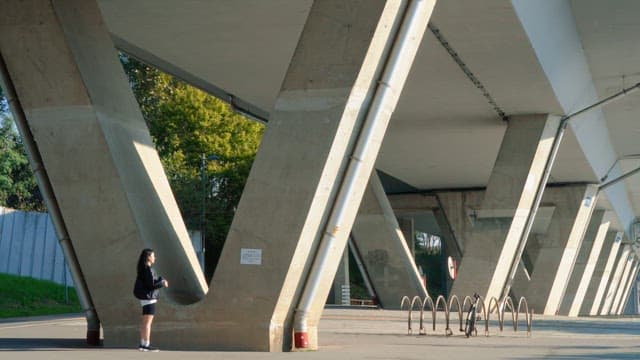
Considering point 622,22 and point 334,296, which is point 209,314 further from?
point 334,296

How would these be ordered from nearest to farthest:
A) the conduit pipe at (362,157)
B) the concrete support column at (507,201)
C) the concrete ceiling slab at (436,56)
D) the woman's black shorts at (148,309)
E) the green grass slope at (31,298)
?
the woman's black shorts at (148,309)
the conduit pipe at (362,157)
the concrete ceiling slab at (436,56)
the concrete support column at (507,201)
the green grass slope at (31,298)

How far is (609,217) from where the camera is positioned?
64.3m

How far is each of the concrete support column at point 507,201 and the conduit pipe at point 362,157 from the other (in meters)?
17.9

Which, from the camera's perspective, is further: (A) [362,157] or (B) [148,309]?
(A) [362,157]

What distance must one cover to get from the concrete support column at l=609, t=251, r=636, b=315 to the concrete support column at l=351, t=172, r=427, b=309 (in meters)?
57.6

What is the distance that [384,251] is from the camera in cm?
4094

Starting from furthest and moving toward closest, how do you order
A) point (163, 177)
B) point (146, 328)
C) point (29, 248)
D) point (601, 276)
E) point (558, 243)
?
1. point (601, 276)
2. point (558, 243)
3. point (29, 248)
4. point (163, 177)
5. point (146, 328)

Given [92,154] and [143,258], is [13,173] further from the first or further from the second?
[143,258]

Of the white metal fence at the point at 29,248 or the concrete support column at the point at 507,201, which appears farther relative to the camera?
the white metal fence at the point at 29,248

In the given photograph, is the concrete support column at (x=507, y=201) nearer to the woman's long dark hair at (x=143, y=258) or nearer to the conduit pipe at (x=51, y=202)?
the conduit pipe at (x=51, y=202)

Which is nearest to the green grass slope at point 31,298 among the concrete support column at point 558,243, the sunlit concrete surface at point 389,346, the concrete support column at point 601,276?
the sunlit concrete surface at point 389,346

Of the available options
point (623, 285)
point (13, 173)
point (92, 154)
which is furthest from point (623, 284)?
point (92, 154)

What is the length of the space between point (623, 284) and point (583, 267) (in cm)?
4544

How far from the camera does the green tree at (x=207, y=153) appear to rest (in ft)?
197
